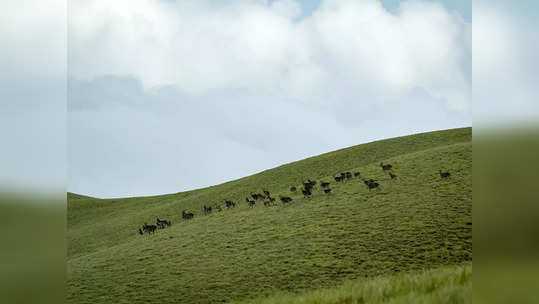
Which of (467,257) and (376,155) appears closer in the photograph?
(467,257)

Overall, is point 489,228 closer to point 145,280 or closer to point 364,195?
point 145,280

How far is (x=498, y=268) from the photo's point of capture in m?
3.16

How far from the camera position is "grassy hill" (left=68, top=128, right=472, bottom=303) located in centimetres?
2072

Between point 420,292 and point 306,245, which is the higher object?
point 420,292

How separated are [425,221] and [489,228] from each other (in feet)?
74.5

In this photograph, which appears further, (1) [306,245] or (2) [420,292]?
(1) [306,245]

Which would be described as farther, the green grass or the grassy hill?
the grassy hill

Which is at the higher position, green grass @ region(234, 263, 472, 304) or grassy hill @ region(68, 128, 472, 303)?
green grass @ region(234, 263, 472, 304)

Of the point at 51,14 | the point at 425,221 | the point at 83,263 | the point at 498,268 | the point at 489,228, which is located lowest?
the point at 83,263

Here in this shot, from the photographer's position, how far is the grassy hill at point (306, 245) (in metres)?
20.7

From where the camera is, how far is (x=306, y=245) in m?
24.2

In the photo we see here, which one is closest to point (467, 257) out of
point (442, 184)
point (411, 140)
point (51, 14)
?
point (442, 184)

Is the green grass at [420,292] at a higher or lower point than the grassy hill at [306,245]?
higher

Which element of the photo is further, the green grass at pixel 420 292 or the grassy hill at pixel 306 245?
the grassy hill at pixel 306 245
